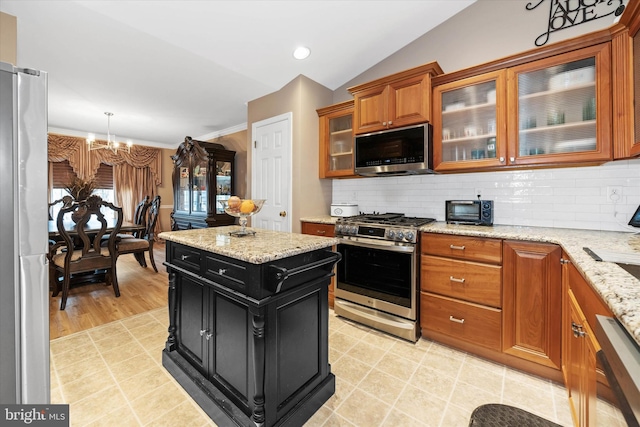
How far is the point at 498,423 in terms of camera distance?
1118mm

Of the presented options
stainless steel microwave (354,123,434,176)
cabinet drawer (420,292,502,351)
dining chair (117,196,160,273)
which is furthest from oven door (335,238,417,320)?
dining chair (117,196,160,273)

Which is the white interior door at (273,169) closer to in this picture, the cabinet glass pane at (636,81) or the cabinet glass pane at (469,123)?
the cabinet glass pane at (469,123)

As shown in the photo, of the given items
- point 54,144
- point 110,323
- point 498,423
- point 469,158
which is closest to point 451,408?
point 498,423

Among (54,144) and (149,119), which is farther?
(54,144)

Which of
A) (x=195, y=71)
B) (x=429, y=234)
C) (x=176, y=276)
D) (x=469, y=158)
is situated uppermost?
(x=195, y=71)

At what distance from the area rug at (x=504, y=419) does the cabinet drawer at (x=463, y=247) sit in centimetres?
94

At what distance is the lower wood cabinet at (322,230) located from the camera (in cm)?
281

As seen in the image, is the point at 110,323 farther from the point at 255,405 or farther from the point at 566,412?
the point at 566,412

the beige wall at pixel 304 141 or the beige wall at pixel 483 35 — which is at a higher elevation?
the beige wall at pixel 483 35

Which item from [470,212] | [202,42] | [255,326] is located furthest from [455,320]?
[202,42]

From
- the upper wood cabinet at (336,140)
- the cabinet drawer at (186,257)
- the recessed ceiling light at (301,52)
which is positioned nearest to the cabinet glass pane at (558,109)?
the upper wood cabinet at (336,140)

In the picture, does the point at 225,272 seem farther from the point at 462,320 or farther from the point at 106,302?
the point at 106,302

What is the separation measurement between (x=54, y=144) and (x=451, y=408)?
695 cm

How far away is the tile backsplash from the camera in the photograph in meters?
1.94
